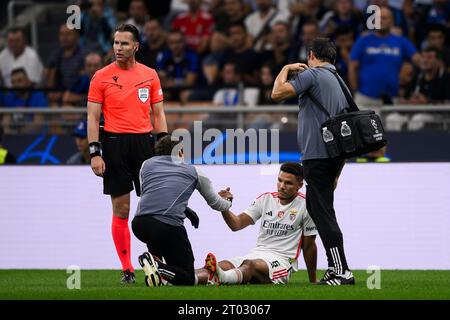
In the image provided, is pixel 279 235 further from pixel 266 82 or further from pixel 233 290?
pixel 266 82

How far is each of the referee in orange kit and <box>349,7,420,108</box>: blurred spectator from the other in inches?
227

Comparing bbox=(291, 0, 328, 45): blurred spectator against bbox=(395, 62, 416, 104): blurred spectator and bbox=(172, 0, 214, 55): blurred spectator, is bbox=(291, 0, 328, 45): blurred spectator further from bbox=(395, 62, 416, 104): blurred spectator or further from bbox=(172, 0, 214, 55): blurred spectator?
bbox=(395, 62, 416, 104): blurred spectator

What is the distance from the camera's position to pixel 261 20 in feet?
62.3

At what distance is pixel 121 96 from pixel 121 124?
0.28 m

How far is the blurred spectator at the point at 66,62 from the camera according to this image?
728 inches

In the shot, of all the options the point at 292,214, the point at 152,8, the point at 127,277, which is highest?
the point at 152,8

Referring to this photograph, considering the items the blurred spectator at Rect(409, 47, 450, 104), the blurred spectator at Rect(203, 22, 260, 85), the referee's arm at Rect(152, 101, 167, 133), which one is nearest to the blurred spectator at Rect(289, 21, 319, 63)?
the blurred spectator at Rect(203, 22, 260, 85)

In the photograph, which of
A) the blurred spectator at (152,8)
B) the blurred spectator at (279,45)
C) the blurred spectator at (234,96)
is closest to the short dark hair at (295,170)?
the blurred spectator at (234,96)

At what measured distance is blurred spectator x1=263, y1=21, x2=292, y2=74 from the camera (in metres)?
17.8

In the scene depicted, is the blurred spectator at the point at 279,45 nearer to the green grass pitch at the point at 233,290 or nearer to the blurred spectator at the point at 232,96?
the blurred spectator at the point at 232,96

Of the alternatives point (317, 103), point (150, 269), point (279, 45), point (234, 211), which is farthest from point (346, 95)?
point (279, 45)

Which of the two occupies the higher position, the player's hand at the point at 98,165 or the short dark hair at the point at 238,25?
the short dark hair at the point at 238,25

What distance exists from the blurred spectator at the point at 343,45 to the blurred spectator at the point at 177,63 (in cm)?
233
